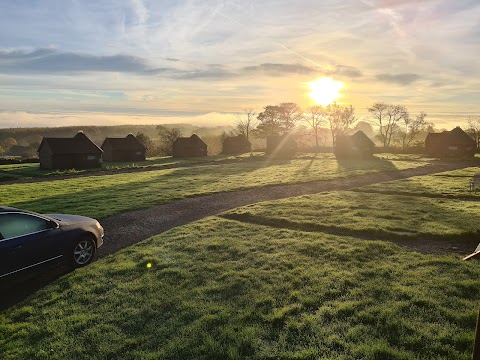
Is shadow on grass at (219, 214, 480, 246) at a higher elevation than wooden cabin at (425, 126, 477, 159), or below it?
below

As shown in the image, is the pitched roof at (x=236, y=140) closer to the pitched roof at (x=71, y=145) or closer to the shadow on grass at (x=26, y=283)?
the pitched roof at (x=71, y=145)

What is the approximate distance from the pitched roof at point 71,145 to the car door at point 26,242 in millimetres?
45394

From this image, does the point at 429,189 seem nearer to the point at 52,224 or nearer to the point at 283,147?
the point at 52,224

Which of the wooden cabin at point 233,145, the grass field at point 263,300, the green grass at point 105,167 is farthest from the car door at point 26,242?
the wooden cabin at point 233,145

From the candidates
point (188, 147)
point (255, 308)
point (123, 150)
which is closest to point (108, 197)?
point (255, 308)

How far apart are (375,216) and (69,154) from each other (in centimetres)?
4728

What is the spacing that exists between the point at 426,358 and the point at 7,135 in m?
204

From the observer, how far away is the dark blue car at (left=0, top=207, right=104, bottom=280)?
7.70m

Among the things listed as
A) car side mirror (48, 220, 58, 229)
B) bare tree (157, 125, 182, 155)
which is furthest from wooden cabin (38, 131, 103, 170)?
car side mirror (48, 220, 58, 229)

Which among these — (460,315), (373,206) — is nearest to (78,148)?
(373,206)

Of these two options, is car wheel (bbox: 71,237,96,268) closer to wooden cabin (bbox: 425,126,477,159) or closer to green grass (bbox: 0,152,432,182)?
green grass (bbox: 0,152,432,182)

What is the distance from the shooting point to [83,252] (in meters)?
9.62

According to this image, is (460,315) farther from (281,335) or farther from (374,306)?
(281,335)

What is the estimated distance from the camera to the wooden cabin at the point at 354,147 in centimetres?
5741
